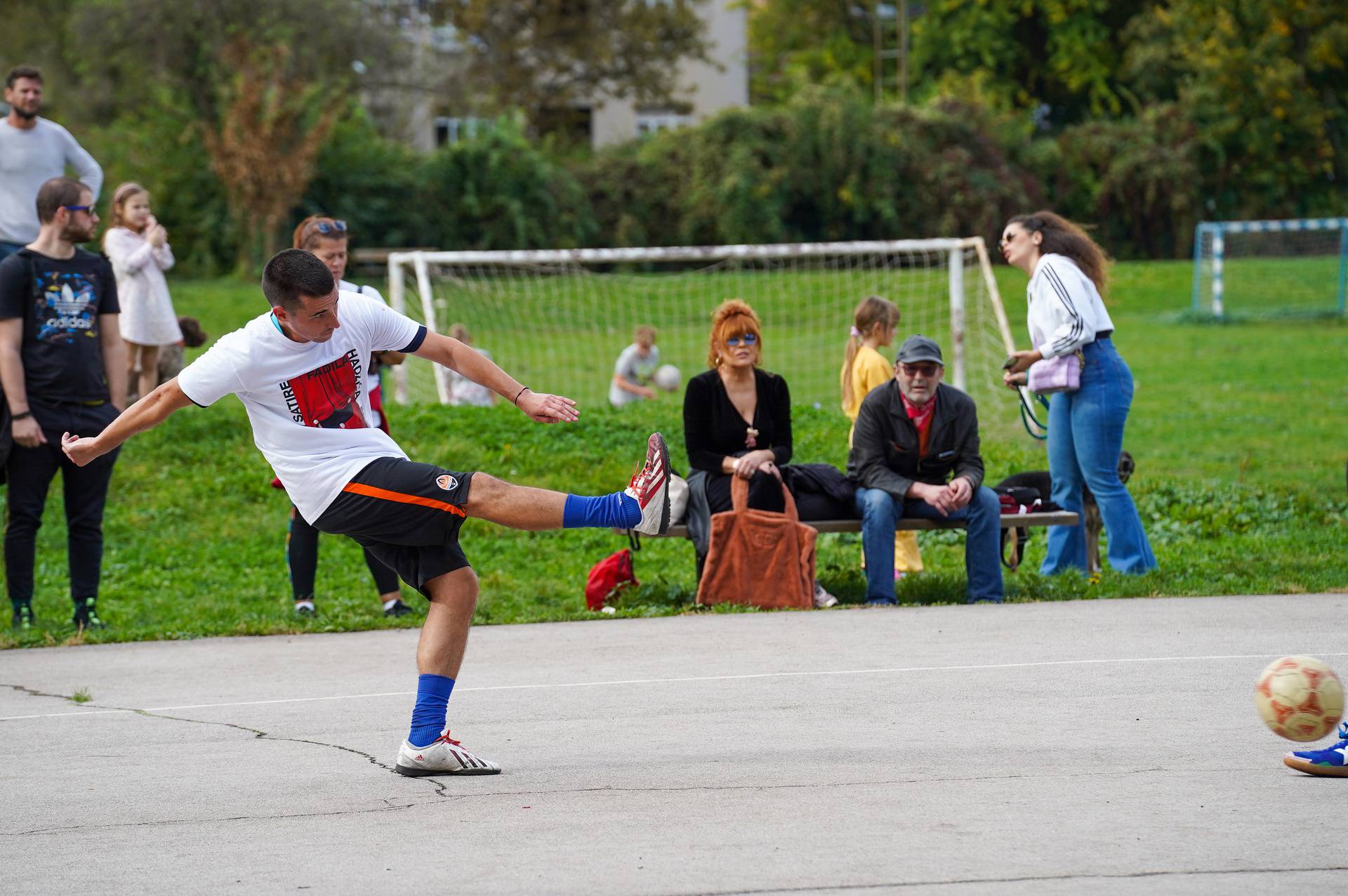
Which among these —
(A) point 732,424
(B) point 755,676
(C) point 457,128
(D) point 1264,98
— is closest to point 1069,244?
(A) point 732,424

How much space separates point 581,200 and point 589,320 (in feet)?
49.6

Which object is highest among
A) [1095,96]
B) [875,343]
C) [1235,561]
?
[1095,96]

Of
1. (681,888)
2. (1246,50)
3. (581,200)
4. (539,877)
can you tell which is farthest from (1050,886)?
(1246,50)

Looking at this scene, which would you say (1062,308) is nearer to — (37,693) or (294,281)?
(294,281)

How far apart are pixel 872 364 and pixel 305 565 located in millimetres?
3701

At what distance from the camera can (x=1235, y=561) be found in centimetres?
979

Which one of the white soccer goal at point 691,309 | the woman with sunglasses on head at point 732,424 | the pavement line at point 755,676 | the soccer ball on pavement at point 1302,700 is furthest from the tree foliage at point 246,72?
the soccer ball on pavement at point 1302,700

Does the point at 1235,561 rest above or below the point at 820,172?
below

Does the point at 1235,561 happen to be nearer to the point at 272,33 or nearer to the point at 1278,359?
the point at 1278,359

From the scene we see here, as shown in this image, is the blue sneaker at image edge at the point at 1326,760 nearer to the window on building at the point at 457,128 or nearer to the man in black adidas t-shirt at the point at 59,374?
the man in black adidas t-shirt at the point at 59,374

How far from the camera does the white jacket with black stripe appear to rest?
8.97 meters

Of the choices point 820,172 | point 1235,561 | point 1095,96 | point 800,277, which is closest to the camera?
point 1235,561

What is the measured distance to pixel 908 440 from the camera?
8.95 metres

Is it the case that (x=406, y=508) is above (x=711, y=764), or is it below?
above
